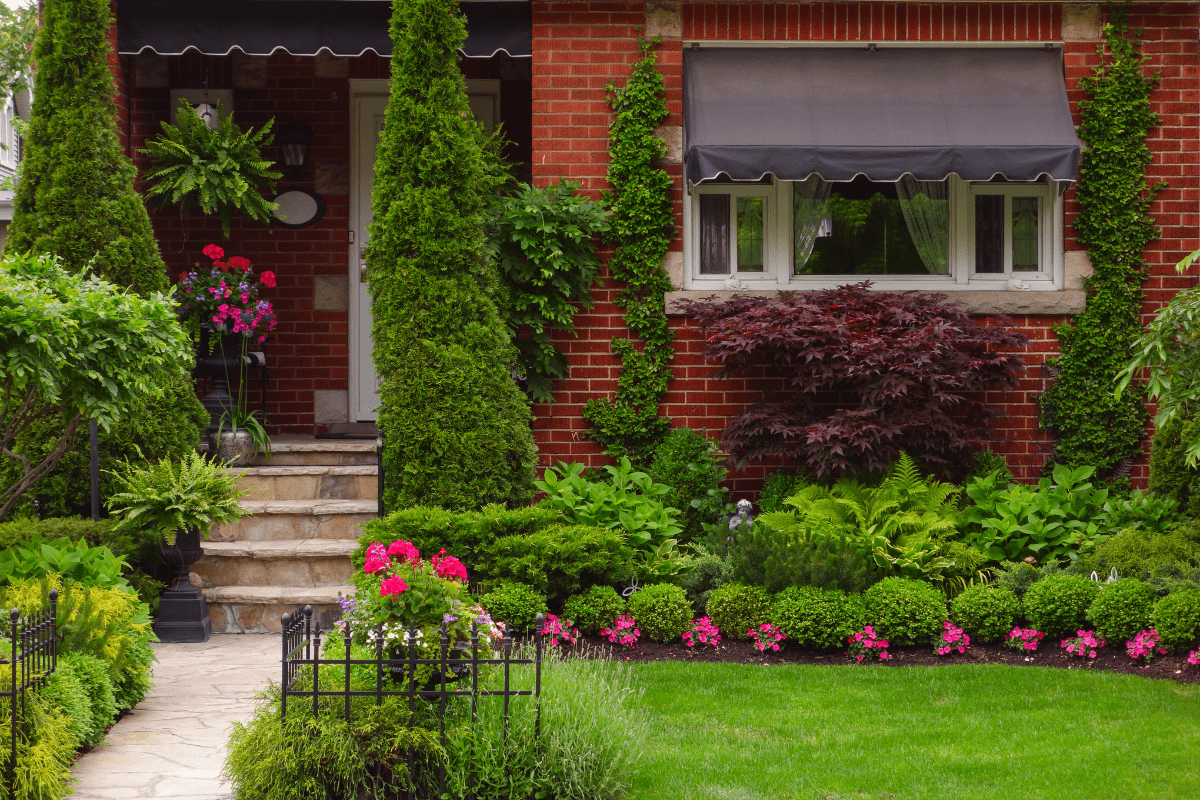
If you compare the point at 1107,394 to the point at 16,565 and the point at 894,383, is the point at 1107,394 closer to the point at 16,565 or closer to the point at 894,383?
the point at 894,383

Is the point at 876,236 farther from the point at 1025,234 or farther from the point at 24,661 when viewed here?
the point at 24,661

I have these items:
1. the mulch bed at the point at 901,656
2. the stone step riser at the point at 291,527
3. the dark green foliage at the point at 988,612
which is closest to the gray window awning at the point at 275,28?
the stone step riser at the point at 291,527

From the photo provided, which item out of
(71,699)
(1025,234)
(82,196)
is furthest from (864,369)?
(82,196)

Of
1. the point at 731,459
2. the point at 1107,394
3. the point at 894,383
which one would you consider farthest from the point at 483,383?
the point at 1107,394

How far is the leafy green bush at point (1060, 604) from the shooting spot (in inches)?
236

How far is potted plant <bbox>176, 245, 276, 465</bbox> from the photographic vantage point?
8.02 m

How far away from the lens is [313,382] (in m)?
9.45

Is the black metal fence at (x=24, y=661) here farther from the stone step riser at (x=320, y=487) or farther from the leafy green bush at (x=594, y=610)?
the stone step riser at (x=320, y=487)

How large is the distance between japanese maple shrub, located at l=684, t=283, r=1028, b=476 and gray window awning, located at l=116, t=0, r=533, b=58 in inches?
104

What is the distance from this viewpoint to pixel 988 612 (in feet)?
20.2

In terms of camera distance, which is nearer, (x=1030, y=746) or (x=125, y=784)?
(x=125, y=784)

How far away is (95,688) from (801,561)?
148 inches

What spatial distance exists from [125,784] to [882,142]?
633 centimetres

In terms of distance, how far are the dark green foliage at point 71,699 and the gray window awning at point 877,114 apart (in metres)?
5.19
